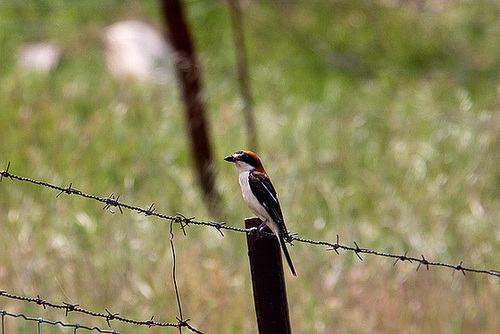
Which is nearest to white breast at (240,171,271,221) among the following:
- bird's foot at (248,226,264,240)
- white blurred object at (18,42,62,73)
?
bird's foot at (248,226,264,240)

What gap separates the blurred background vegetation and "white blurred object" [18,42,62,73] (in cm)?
17

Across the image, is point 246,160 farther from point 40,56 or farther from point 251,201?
point 40,56

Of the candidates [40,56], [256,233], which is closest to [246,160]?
[256,233]

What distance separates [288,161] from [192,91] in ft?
4.31

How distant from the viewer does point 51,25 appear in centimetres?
1318

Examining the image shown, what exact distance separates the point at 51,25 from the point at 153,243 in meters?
8.11

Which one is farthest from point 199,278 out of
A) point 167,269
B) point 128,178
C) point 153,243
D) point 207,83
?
point 207,83

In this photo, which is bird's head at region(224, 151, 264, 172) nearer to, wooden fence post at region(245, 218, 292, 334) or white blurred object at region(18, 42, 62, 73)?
wooden fence post at region(245, 218, 292, 334)

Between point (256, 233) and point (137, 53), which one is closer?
point (256, 233)

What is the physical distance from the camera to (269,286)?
309 centimetres

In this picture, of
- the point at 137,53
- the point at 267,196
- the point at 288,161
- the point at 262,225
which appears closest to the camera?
the point at 262,225

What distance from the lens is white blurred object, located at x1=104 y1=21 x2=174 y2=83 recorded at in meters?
11.6

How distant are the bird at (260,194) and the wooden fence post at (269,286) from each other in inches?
17.0

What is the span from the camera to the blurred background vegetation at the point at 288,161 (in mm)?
5582
